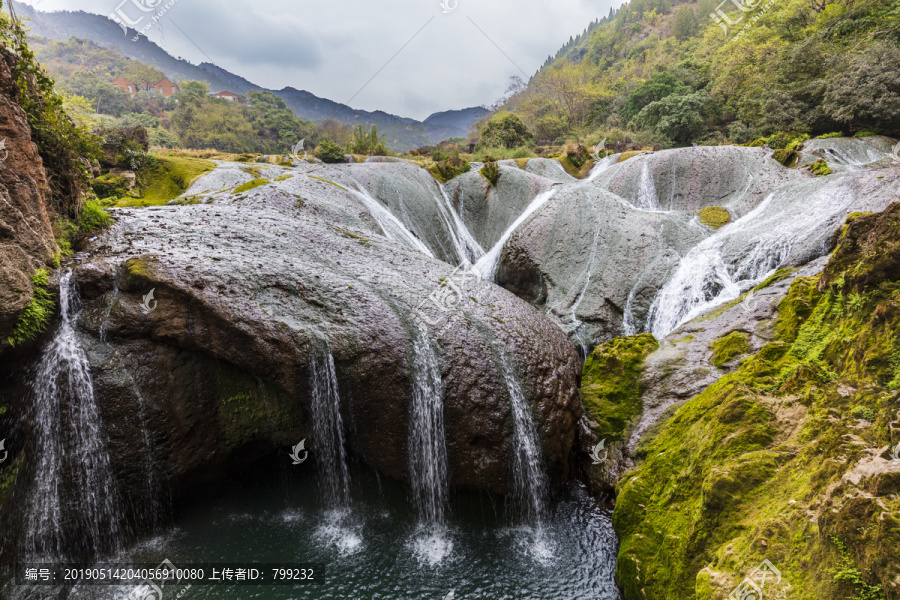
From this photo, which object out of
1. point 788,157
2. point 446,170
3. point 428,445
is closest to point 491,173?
point 446,170

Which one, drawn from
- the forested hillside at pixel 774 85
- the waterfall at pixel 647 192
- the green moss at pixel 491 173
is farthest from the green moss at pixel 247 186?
the forested hillside at pixel 774 85

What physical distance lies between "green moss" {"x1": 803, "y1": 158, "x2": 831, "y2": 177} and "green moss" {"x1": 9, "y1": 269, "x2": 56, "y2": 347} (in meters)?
19.7

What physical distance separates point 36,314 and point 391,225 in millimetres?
9275

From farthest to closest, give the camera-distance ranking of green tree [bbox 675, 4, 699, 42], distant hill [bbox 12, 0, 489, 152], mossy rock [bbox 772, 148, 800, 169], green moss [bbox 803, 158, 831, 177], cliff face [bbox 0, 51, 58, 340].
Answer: distant hill [bbox 12, 0, 489, 152], green tree [bbox 675, 4, 699, 42], mossy rock [bbox 772, 148, 800, 169], green moss [bbox 803, 158, 831, 177], cliff face [bbox 0, 51, 58, 340]

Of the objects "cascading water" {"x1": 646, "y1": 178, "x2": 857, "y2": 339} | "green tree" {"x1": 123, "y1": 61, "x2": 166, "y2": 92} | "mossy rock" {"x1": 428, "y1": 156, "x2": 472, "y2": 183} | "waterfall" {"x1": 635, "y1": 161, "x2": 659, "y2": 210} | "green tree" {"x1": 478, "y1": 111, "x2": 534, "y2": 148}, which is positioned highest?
"green tree" {"x1": 123, "y1": 61, "x2": 166, "y2": 92}

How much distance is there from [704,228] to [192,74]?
121854 millimetres

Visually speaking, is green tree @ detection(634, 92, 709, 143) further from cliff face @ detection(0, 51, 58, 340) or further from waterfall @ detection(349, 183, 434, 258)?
cliff face @ detection(0, 51, 58, 340)

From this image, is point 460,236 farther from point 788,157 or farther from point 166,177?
point 788,157

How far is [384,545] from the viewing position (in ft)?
18.7

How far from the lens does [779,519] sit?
3.07 m

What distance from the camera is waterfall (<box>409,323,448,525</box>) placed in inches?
240

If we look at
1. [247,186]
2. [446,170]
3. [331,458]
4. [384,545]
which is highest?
[446,170]

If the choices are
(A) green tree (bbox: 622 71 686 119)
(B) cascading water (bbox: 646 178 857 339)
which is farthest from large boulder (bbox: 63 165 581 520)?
(A) green tree (bbox: 622 71 686 119)

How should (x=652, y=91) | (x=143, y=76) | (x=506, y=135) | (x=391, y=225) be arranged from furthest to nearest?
1. (x=143, y=76)
2. (x=506, y=135)
3. (x=652, y=91)
4. (x=391, y=225)
